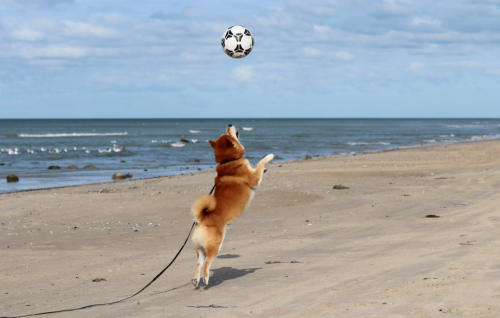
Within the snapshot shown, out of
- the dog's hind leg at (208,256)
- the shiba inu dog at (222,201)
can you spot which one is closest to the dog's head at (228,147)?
the shiba inu dog at (222,201)

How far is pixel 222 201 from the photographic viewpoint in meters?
6.94

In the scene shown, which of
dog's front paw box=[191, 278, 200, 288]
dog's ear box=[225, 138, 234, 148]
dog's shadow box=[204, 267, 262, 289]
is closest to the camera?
dog's front paw box=[191, 278, 200, 288]

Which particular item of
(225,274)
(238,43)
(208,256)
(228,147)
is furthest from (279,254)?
(238,43)

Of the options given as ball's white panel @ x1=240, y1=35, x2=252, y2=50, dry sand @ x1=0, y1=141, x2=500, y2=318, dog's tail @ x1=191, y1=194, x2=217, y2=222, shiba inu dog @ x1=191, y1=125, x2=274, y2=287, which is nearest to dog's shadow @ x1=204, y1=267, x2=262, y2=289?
dry sand @ x1=0, y1=141, x2=500, y2=318

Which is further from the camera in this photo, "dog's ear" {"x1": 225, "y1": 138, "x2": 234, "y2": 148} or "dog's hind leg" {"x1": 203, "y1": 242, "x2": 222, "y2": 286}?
"dog's ear" {"x1": 225, "y1": 138, "x2": 234, "y2": 148}

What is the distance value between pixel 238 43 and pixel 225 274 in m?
3.50

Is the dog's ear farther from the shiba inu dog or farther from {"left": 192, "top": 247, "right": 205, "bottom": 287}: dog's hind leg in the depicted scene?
{"left": 192, "top": 247, "right": 205, "bottom": 287}: dog's hind leg

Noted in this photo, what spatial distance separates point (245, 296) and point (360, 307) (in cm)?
138

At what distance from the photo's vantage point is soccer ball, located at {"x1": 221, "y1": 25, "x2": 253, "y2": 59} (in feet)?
29.5

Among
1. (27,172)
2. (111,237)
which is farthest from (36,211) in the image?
(27,172)

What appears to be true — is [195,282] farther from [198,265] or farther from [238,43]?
[238,43]

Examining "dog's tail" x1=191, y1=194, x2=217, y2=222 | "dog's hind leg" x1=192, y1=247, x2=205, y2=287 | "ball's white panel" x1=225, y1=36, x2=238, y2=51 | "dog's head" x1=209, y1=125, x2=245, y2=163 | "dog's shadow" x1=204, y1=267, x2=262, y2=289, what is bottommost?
"dog's shadow" x1=204, y1=267, x2=262, y2=289

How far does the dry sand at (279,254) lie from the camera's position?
229 inches

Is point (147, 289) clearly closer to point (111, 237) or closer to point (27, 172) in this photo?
point (111, 237)
